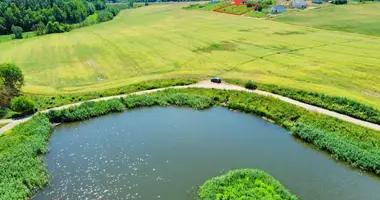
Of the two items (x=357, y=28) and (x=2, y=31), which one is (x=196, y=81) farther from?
(x=2, y=31)

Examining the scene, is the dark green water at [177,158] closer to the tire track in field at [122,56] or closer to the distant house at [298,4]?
the tire track in field at [122,56]

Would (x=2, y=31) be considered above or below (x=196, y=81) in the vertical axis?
above

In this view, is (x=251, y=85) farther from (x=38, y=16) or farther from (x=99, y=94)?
(x=38, y=16)

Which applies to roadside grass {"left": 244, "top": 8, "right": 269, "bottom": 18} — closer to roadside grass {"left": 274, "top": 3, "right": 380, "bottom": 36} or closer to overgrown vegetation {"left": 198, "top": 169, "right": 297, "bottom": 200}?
roadside grass {"left": 274, "top": 3, "right": 380, "bottom": 36}

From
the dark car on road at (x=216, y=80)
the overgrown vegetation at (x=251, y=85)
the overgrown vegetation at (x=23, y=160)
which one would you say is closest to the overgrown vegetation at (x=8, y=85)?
the overgrown vegetation at (x=23, y=160)

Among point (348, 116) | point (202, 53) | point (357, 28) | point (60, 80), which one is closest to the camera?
point (348, 116)

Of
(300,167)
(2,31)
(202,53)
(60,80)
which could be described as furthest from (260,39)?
(2,31)

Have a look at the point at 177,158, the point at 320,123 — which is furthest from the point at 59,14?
the point at 320,123
